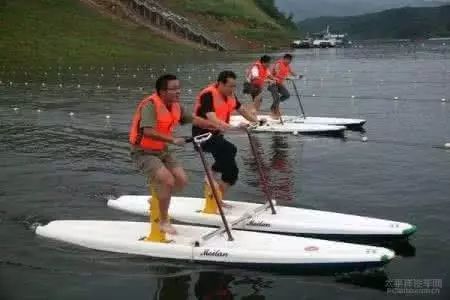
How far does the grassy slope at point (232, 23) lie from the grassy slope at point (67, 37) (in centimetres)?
2693

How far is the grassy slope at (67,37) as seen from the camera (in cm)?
7081

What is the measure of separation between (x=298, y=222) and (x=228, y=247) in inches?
68.3

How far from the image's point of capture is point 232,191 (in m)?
14.5

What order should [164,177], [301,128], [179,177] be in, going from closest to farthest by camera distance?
[164,177] < [179,177] < [301,128]

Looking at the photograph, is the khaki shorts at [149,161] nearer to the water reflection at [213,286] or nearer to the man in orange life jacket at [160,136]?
the man in orange life jacket at [160,136]

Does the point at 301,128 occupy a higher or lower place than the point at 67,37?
lower

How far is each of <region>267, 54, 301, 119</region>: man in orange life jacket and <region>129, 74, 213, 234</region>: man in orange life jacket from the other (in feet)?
41.1

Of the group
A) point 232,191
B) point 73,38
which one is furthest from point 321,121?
point 73,38

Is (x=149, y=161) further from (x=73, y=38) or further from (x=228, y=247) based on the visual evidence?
(x=73, y=38)

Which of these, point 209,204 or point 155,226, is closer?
point 155,226

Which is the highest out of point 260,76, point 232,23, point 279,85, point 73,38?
point 232,23

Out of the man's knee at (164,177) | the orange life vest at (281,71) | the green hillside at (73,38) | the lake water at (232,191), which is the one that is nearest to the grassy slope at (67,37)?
the green hillside at (73,38)

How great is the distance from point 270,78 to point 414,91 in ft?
49.8

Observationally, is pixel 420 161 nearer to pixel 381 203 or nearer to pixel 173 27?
pixel 381 203
